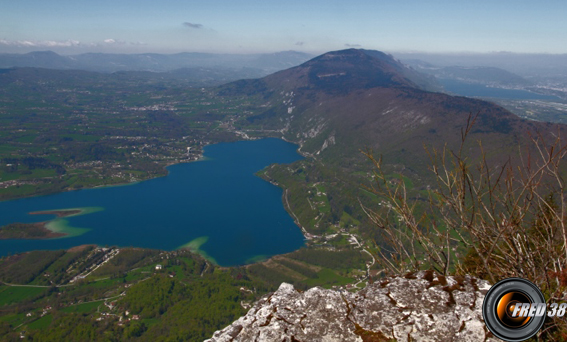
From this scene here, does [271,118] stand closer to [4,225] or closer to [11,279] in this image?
[4,225]

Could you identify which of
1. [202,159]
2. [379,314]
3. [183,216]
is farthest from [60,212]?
[379,314]

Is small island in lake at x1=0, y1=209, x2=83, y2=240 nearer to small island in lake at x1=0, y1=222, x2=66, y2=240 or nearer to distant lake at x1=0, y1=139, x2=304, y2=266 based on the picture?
small island in lake at x1=0, y1=222, x2=66, y2=240

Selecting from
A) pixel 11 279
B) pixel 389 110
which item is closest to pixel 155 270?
pixel 11 279

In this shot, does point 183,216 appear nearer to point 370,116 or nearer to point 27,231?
point 27,231

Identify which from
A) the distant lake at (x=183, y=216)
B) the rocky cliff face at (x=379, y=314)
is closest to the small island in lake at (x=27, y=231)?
the distant lake at (x=183, y=216)

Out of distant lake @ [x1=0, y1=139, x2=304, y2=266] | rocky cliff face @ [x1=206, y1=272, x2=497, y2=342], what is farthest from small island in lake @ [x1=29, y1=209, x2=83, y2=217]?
rocky cliff face @ [x1=206, y1=272, x2=497, y2=342]

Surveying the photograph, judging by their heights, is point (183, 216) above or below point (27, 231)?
above
